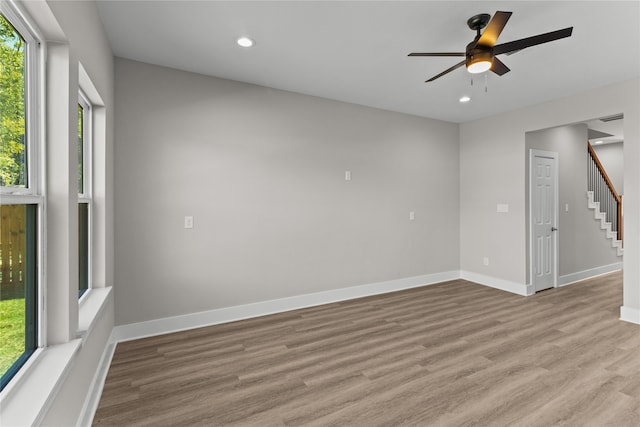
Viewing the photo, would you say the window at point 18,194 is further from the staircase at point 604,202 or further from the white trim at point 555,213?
the staircase at point 604,202

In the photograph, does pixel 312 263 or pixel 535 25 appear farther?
pixel 312 263

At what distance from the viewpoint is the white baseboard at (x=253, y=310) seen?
123 inches

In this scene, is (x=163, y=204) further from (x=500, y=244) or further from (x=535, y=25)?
(x=500, y=244)

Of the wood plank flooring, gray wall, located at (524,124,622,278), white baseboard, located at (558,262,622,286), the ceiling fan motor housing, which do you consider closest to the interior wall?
gray wall, located at (524,124,622,278)

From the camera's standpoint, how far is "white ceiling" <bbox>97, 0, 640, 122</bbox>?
229cm

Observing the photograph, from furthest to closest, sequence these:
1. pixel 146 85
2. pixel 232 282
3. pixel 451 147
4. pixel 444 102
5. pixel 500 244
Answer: pixel 451 147, pixel 500 244, pixel 444 102, pixel 232 282, pixel 146 85

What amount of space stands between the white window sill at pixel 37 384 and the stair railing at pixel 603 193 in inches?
308

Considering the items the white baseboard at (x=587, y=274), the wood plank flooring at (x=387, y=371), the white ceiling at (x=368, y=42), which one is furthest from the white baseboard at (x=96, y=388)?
the white baseboard at (x=587, y=274)

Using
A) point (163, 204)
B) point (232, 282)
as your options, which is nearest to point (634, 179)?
point (232, 282)

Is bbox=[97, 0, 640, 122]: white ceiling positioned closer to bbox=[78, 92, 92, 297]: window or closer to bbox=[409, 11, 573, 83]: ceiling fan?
bbox=[409, 11, 573, 83]: ceiling fan

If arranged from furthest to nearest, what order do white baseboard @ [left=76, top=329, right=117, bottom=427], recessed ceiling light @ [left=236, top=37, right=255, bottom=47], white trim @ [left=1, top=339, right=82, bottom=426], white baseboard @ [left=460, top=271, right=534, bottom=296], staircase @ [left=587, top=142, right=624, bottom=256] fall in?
1. staircase @ [left=587, top=142, right=624, bottom=256]
2. white baseboard @ [left=460, top=271, right=534, bottom=296]
3. recessed ceiling light @ [left=236, top=37, right=255, bottom=47]
4. white baseboard @ [left=76, top=329, right=117, bottom=427]
5. white trim @ [left=1, top=339, right=82, bottom=426]

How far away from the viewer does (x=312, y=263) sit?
412 centimetres

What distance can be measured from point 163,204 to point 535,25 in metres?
3.71

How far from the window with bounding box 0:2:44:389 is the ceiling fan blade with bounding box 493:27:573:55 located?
9.18 feet
